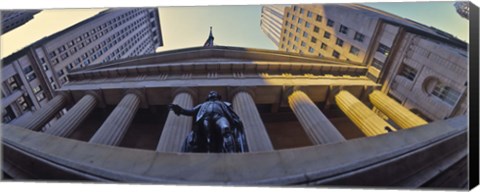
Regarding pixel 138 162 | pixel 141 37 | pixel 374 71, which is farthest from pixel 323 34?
pixel 141 37

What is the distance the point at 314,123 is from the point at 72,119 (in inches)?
528

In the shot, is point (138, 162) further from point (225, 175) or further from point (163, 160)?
point (225, 175)

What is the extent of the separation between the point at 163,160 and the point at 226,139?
6.56ft

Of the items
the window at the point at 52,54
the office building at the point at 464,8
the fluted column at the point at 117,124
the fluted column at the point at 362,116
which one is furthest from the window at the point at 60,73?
the office building at the point at 464,8

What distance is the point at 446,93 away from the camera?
1598cm

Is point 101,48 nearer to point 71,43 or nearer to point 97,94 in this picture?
point 71,43

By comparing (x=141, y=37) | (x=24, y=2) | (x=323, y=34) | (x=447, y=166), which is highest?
(x=24, y=2)

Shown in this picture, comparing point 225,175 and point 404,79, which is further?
point 404,79

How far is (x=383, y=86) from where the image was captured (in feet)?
67.4

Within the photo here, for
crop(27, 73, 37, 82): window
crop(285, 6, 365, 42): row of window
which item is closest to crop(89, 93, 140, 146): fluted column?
crop(285, 6, 365, 42): row of window

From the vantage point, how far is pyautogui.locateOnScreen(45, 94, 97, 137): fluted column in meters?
14.6

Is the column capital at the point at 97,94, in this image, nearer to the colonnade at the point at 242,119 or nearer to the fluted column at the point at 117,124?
the colonnade at the point at 242,119

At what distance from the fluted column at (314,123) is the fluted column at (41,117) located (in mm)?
15357

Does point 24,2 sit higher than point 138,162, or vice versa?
Answer: point 24,2
